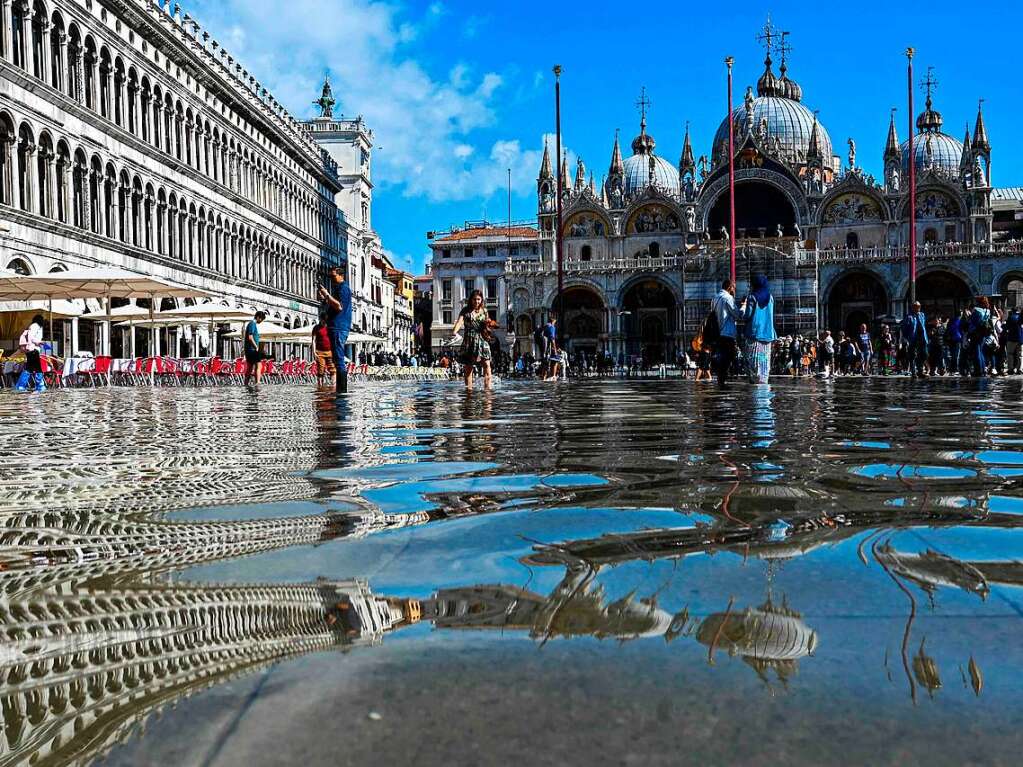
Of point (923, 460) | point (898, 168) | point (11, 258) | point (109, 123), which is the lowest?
point (923, 460)

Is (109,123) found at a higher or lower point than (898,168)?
lower

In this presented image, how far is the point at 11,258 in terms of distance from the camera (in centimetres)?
2438

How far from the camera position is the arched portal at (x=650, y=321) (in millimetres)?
71125

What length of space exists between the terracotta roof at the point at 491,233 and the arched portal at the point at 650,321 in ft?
66.9

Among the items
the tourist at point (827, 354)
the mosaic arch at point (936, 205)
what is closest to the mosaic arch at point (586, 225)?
the mosaic arch at point (936, 205)

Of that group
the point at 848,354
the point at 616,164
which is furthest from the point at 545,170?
the point at 848,354

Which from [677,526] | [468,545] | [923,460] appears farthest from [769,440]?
[468,545]

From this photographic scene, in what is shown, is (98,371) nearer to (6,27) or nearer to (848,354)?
(6,27)

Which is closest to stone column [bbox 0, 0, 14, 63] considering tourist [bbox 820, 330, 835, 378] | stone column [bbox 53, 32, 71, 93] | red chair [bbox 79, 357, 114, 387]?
stone column [bbox 53, 32, 71, 93]

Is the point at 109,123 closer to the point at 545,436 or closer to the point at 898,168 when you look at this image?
the point at 545,436

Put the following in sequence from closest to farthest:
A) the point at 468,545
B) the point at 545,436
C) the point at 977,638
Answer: the point at 977,638
the point at 468,545
the point at 545,436

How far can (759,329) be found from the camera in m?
13.6

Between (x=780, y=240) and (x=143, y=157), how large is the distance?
142 feet

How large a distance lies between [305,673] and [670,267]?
68309 millimetres
